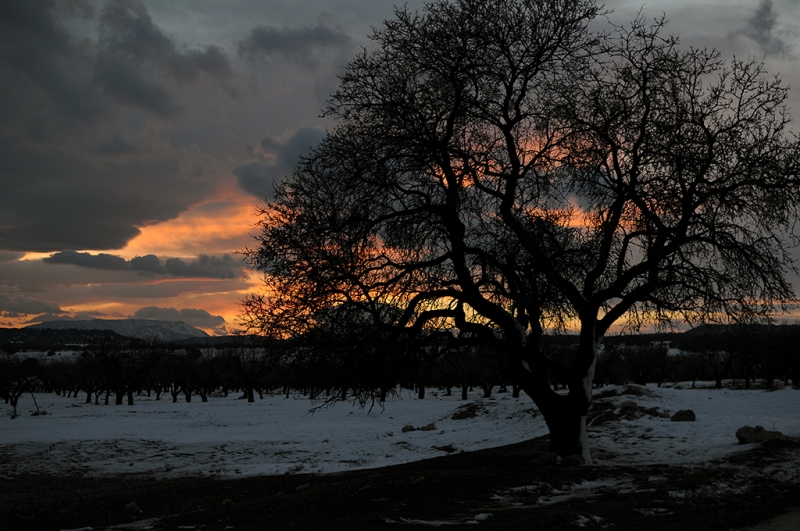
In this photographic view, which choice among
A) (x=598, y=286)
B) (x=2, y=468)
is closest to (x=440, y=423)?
(x=2, y=468)

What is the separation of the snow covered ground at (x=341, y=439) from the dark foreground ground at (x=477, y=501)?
2.62m

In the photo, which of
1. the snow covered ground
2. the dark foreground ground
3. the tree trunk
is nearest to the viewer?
the dark foreground ground

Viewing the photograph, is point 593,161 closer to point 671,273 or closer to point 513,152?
point 513,152

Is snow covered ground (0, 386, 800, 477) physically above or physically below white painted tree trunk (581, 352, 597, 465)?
below

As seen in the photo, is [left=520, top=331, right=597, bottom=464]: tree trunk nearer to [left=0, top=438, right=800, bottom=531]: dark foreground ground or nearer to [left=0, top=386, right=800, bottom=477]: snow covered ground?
[left=0, top=438, right=800, bottom=531]: dark foreground ground

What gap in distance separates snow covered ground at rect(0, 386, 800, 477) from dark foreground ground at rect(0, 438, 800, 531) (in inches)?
103

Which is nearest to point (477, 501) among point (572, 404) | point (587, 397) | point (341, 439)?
point (572, 404)

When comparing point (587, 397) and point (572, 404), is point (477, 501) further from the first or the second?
point (587, 397)

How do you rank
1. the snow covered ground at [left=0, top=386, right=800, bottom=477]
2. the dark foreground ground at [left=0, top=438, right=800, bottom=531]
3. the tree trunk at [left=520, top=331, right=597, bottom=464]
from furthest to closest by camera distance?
the snow covered ground at [left=0, top=386, right=800, bottom=477] < the tree trunk at [left=520, top=331, right=597, bottom=464] < the dark foreground ground at [left=0, top=438, right=800, bottom=531]

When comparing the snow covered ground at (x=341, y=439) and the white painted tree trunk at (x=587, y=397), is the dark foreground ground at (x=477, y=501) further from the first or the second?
the snow covered ground at (x=341, y=439)

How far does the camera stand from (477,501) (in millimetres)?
10297

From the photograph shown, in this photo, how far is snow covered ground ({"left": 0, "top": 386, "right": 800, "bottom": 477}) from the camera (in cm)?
1955

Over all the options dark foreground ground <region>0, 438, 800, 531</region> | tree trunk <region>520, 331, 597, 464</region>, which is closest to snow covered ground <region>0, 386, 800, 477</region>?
tree trunk <region>520, 331, 597, 464</region>

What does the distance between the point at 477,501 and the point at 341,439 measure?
888 inches
